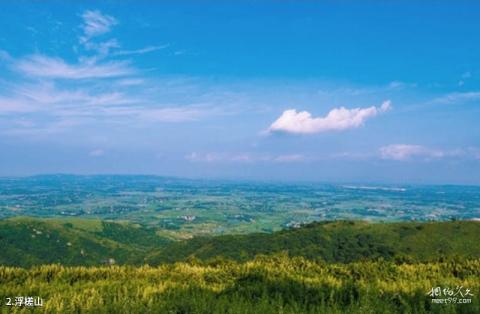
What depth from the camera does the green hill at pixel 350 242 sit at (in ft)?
465

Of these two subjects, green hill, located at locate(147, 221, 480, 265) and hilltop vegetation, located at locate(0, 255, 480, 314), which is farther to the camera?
green hill, located at locate(147, 221, 480, 265)

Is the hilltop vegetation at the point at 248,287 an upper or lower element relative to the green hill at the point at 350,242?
upper

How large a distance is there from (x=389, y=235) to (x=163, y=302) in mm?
173292

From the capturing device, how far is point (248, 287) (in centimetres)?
862

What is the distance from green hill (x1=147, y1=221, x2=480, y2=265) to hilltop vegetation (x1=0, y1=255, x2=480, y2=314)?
119 m

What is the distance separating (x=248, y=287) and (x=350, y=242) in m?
168

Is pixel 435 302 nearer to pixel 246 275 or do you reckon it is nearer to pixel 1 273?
pixel 246 275

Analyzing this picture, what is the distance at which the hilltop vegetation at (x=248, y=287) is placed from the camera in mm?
7117

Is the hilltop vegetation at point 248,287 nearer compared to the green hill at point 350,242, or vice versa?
the hilltop vegetation at point 248,287

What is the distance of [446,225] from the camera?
152 m

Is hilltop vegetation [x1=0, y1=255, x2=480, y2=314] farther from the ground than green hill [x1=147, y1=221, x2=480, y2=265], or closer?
farther from the ground

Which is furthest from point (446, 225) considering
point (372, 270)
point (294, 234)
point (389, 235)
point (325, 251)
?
point (372, 270)

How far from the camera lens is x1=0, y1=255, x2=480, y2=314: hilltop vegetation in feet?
23.4

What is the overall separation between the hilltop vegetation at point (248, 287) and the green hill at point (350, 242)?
119021 millimetres
